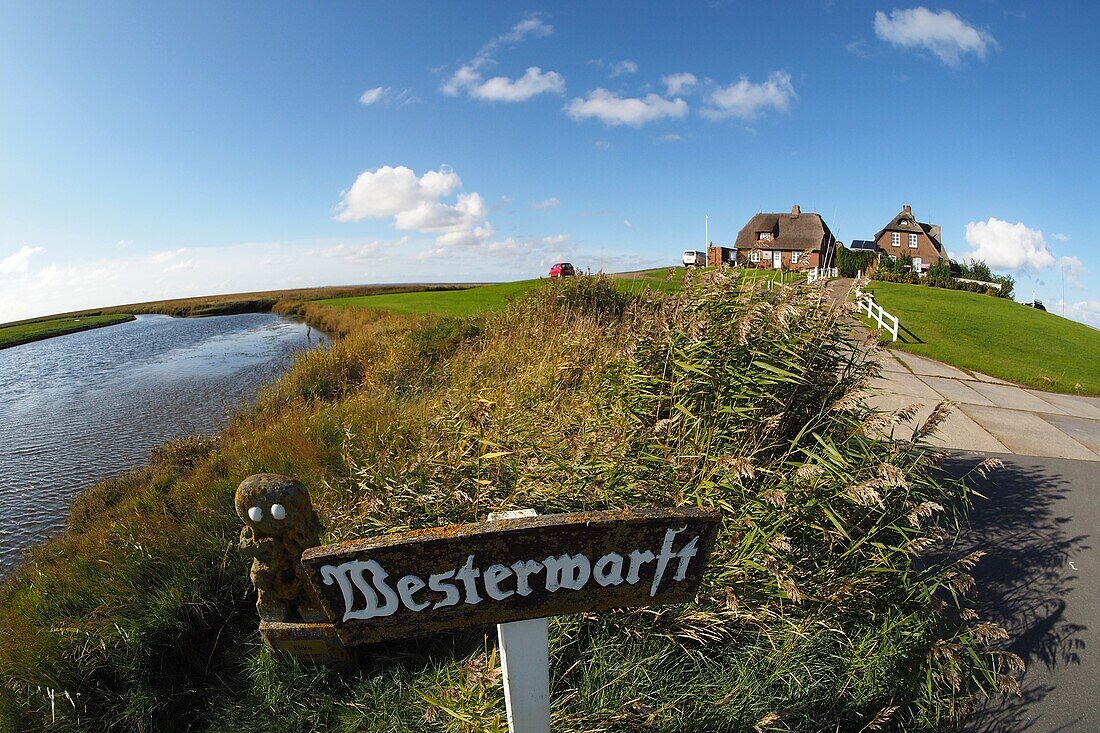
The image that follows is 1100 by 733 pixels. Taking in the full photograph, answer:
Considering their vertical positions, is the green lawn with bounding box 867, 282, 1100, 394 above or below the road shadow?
above

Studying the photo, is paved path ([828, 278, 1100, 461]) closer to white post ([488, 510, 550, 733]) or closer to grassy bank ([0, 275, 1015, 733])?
grassy bank ([0, 275, 1015, 733])

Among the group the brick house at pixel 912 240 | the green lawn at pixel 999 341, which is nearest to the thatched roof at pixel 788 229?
the brick house at pixel 912 240

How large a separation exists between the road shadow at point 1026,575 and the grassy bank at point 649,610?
206 mm

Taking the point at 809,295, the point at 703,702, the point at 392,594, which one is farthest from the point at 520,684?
the point at 809,295

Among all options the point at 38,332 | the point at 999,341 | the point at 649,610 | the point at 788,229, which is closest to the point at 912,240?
the point at 788,229

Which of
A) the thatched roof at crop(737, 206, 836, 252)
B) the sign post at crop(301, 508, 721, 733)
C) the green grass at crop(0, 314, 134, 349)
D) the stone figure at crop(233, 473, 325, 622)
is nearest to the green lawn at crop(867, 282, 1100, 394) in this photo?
the sign post at crop(301, 508, 721, 733)

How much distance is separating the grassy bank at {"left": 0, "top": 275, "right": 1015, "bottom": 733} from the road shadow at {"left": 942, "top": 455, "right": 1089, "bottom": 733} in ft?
0.68

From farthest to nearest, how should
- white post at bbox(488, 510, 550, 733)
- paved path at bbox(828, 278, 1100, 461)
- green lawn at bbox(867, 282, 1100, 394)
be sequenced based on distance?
green lawn at bbox(867, 282, 1100, 394) < paved path at bbox(828, 278, 1100, 461) < white post at bbox(488, 510, 550, 733)

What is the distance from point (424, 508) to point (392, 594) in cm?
194

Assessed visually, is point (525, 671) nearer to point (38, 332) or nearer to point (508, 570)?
point (508, 570)

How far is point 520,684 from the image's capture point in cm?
191

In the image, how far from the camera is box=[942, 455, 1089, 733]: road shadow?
2.94m

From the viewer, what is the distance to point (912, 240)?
4819cm

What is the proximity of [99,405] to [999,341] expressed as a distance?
25041 mm
